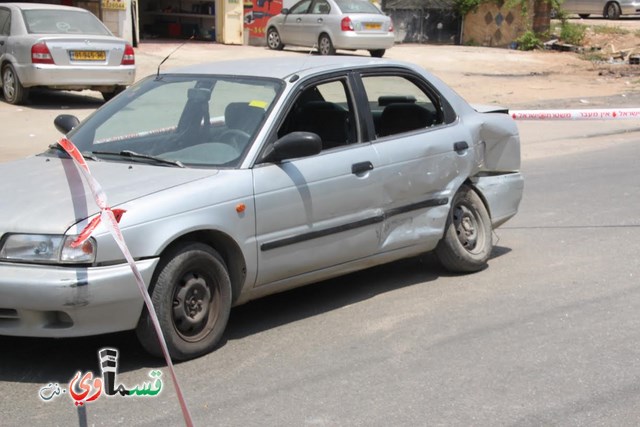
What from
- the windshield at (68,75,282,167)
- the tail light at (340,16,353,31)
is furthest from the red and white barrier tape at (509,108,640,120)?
the tail light at (340,16,353,31)

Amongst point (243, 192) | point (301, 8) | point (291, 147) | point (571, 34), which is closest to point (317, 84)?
point (291, 147)

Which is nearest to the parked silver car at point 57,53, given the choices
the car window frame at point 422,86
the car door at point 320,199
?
the car window frame at point 422,86

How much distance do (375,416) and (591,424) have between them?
102 centimetres

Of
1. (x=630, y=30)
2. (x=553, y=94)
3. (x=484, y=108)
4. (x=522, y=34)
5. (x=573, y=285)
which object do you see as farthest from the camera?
(x=630, y=30)

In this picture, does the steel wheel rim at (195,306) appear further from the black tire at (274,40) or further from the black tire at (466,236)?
the black tire at (274,40)

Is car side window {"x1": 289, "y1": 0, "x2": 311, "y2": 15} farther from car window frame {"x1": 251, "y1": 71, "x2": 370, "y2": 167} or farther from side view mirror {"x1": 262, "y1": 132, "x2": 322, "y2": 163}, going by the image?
side view mirror {"x1": 262, "y1": 132, "x2": 322, "y2": 163}

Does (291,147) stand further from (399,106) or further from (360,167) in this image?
(399,106)

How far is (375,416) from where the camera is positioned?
189 inches

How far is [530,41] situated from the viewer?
94.5 feet

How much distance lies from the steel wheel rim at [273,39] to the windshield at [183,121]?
1987 cm

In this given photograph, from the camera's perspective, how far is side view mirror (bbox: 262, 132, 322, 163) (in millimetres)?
5930

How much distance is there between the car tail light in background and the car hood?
964 centimetres

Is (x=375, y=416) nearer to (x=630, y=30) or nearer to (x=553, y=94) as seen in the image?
(x=553, y=94)

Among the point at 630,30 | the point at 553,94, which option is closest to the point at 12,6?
the point at 553,94
